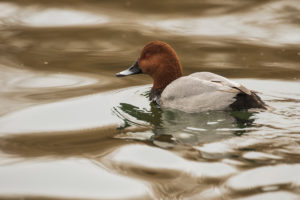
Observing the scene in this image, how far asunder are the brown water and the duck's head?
1.02ft

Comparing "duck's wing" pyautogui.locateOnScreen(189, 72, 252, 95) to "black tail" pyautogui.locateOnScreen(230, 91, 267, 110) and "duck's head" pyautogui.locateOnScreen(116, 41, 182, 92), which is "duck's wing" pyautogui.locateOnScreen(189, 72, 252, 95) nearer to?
"black tail" pyautogui.locateOnScreen(230, 91, 267, 110)

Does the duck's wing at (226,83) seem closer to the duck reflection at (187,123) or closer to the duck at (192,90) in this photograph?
the duck at (192,90)

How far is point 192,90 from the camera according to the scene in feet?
17.2

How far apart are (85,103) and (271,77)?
2289 millimetres

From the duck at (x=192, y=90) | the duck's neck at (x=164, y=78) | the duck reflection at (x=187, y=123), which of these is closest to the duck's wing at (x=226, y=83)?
the duck at (x=192, y=90)

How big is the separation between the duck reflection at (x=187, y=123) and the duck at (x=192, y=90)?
7 cm

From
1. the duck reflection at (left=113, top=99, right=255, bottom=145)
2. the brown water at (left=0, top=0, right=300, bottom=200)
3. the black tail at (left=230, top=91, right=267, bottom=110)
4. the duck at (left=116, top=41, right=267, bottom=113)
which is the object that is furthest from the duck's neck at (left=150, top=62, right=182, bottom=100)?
the black tail at (left=230, top=91, right=267, bottom=110)

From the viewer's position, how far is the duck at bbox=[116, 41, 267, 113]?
511 cm

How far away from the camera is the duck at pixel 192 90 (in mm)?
5109

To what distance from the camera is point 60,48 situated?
25.0ft

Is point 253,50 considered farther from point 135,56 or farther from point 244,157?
point 244,157

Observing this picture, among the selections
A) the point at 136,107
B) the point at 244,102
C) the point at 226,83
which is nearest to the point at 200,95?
the point at 226,83

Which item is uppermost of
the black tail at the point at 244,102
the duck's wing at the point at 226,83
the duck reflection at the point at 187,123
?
the duck's wing at the point at 226,83

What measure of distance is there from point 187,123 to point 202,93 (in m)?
0.36
